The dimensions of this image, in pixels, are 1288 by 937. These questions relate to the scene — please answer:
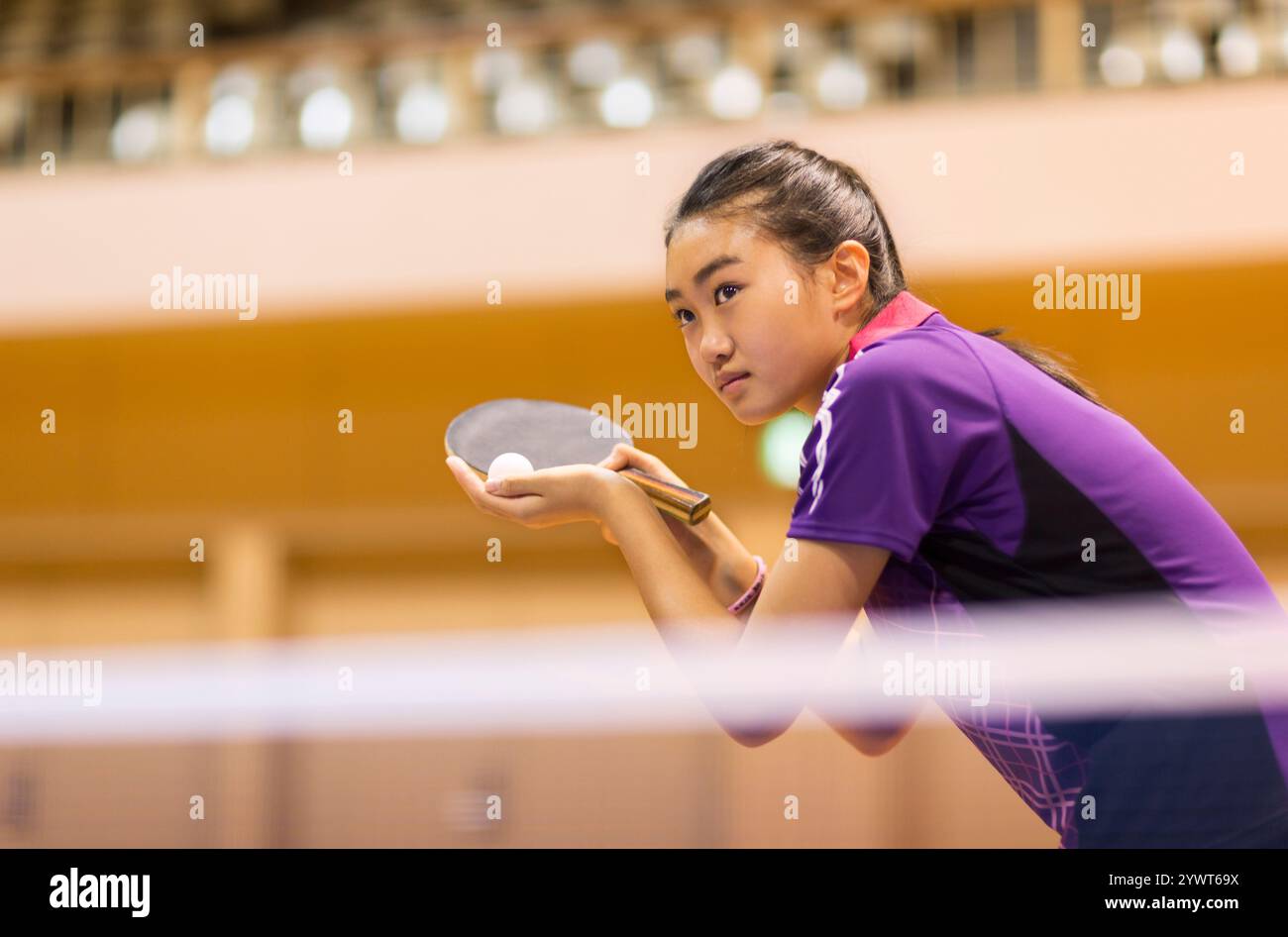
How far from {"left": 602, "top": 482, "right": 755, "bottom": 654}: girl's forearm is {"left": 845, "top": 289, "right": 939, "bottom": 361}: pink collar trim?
0.32m

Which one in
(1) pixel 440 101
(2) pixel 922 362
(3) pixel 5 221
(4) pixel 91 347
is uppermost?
(1) pixel 440 101

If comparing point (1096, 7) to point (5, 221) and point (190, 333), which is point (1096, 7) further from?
point (5, 221)

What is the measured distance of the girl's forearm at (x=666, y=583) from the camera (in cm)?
158

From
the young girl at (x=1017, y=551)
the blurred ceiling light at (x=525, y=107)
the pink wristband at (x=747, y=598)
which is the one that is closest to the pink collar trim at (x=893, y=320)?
the young girl at (x=1017, y=551)

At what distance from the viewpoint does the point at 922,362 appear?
1.48 metres

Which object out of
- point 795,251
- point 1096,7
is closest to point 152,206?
point 1096,7

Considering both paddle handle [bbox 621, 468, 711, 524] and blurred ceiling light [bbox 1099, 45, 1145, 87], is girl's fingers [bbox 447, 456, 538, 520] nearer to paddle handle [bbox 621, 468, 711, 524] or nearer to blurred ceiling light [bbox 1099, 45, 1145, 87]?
paddle handle [bbox 621, 468, 711, 524]

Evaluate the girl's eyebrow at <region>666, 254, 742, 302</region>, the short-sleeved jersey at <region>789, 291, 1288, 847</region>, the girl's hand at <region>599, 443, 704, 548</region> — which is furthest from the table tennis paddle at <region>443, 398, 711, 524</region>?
the short-sleeved jersey at <region>789, 291, 1288, 847</region>

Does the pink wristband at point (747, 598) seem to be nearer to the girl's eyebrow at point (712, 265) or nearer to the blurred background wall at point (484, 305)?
the girl's eyebrow at point (712, 265)

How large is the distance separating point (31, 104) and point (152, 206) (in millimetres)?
1435

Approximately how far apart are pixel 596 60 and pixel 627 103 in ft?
1.00

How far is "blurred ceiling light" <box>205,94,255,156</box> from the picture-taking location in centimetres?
731

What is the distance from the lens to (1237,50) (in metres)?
6.47

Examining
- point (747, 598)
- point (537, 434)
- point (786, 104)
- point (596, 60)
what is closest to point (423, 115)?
point (596, 60)
